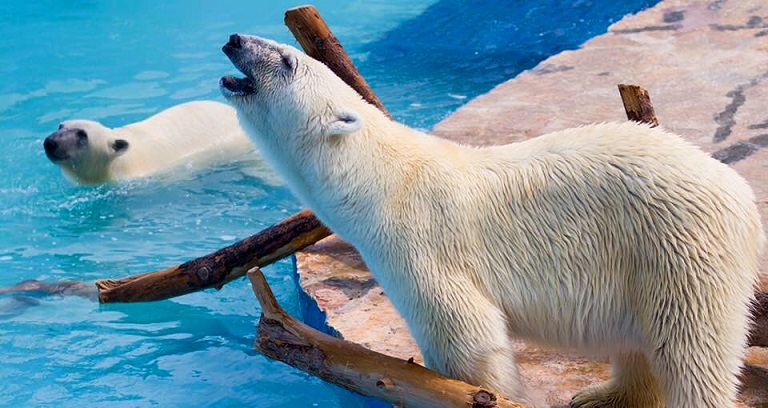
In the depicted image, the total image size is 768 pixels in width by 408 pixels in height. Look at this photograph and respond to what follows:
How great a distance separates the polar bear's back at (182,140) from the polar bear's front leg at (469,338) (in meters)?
4.36

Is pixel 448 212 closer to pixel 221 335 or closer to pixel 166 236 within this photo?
pixel 221 335

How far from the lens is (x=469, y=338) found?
95.3 inches

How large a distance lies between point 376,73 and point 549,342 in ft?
21.5

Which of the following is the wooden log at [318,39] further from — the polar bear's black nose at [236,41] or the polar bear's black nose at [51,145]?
the polar bear's black nose at [51,145]

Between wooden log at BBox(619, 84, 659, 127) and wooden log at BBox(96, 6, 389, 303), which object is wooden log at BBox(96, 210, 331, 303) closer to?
wooden log at BBox(96, 6, 389, 303)

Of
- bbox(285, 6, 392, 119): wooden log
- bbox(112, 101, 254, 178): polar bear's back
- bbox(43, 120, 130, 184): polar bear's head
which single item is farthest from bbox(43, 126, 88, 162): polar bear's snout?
bbox(285, 6, 392, 119): wooden log

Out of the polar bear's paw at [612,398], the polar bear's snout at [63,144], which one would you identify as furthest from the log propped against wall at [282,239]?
the polar bear's snout at [63,144]

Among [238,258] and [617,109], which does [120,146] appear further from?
[617,109]

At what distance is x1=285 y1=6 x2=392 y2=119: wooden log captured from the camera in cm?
361

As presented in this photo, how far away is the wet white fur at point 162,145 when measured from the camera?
6.34 m

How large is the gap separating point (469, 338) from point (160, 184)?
4373 mm

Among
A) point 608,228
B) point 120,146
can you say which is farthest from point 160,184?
point 608,228

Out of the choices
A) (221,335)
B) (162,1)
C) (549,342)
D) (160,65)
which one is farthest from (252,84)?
(162,1)

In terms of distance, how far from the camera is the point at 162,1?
12602 mm
